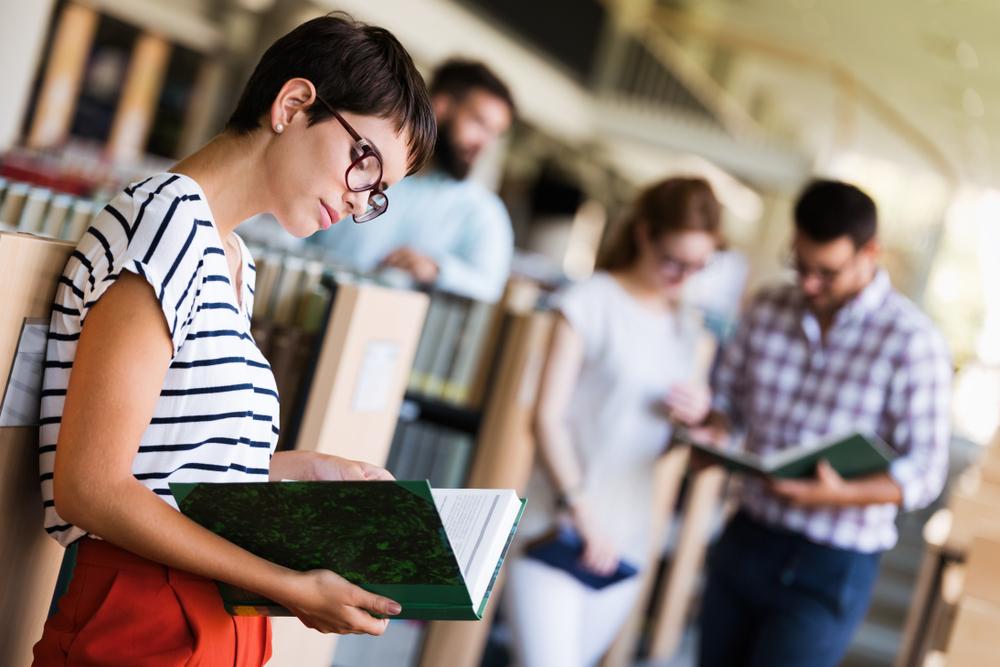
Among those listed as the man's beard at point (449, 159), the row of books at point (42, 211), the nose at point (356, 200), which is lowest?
the row of books at point (42, 211)

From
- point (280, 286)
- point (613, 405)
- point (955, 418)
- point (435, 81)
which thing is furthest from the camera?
point (955, 418)

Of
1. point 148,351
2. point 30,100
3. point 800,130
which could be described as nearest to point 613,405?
point 148,351

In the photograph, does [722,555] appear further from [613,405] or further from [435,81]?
[435,81]

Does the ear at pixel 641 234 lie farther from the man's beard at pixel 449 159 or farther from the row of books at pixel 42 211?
the row of books at pixel 42 211

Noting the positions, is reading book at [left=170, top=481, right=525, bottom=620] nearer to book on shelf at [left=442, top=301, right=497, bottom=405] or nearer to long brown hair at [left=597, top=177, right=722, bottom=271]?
long brown hair at [left=597, top=177, right=722, bottom=271]

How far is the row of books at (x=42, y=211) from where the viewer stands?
1.85 meters

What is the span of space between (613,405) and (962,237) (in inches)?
636

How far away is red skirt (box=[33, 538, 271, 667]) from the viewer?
112 centimetres

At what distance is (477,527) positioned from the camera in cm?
117

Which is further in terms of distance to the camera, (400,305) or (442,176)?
(442,176)

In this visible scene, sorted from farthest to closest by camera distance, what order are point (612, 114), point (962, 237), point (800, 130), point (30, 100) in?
point (800, 130) → point (962, 237) → point (612, 114) → point (30, 100)

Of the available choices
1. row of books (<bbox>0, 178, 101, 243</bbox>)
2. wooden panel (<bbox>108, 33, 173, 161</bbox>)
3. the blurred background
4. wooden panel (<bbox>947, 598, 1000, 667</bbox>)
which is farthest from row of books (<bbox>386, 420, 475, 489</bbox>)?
wooden panel (<bbox>108, 33, 173, 161</bbox>)

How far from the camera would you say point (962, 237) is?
55.9 ft

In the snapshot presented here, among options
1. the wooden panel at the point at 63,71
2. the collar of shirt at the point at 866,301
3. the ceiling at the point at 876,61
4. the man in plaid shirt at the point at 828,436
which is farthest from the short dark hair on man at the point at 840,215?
the ceiling at the point at 876,61
